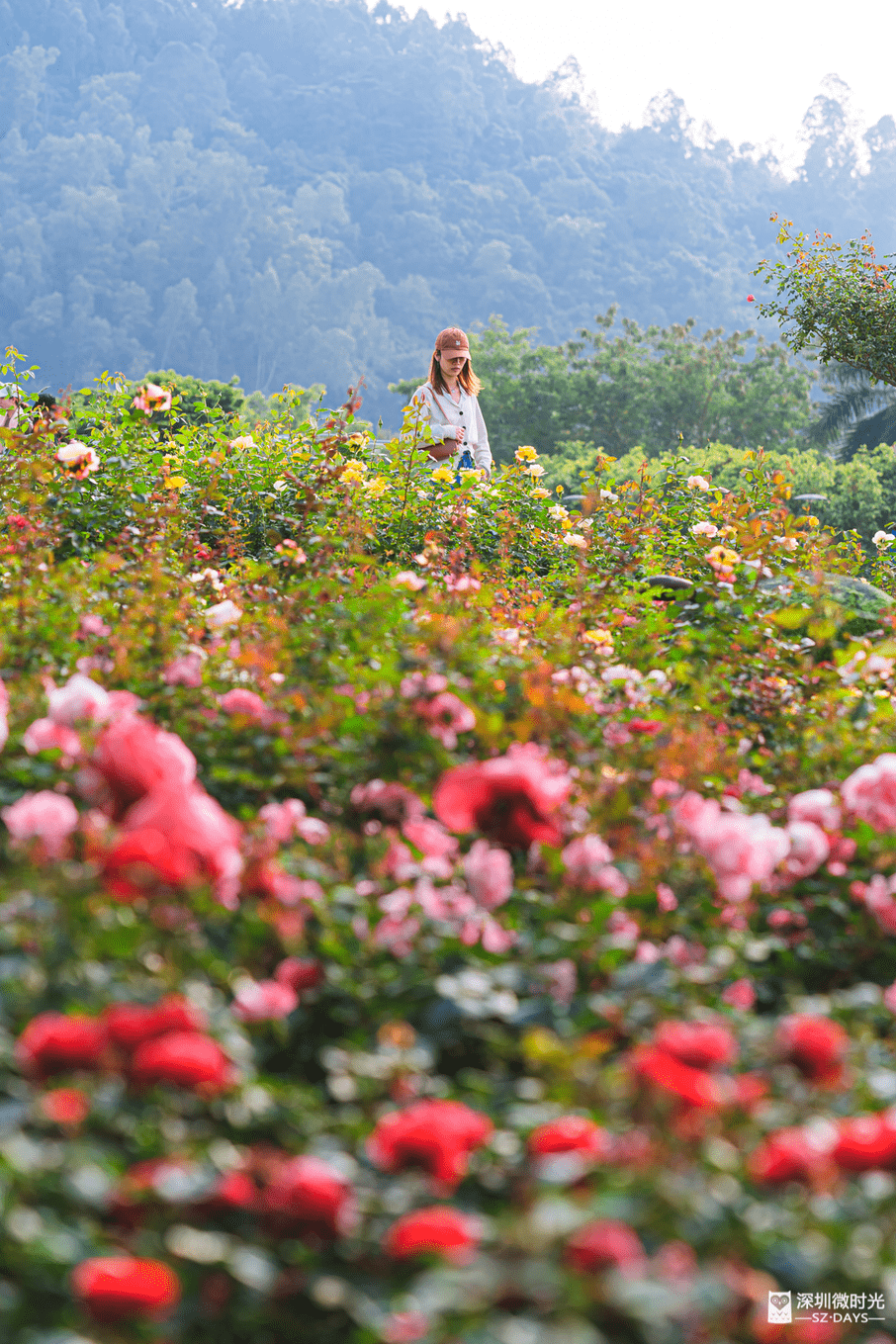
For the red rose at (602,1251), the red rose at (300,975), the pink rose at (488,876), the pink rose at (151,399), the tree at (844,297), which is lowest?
the red rose at (602,1251)

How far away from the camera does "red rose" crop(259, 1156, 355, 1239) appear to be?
95cm

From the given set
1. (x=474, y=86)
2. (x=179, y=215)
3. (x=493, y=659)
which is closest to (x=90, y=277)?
(x=179, y=215)

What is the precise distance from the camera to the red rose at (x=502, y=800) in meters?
1.53

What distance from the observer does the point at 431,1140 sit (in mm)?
985

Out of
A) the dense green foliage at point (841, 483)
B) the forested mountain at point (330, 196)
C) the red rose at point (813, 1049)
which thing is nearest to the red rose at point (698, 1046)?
the red rose at point (813, 1049)

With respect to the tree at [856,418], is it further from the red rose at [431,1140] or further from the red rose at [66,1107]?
the red rose at [66,1107]

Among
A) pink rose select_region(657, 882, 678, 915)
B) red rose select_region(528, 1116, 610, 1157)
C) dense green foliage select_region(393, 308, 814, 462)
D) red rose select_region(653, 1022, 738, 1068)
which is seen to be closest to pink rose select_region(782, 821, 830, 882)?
pink rose select_region(657, 882, 678, 915)

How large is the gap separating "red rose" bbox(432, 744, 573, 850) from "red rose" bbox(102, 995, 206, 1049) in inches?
21.9

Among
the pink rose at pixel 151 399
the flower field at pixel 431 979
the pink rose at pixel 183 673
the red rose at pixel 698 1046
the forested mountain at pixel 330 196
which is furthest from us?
the forested mountain at pixel 330 196

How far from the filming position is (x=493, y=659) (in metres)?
2.42

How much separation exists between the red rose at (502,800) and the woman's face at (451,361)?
476 centimetres

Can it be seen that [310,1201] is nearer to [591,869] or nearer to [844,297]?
[591,869]

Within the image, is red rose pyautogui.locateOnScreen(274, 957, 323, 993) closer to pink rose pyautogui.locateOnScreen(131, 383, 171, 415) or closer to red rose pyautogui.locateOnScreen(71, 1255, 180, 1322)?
red rose pyautogui.locateOnScreen(71, 1255, 180, 1322)

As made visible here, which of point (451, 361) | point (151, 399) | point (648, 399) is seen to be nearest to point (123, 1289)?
point (151, 399)
